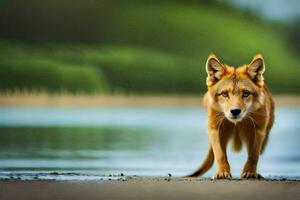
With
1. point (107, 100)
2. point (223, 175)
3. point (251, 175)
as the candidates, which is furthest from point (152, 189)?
point (107, 100)

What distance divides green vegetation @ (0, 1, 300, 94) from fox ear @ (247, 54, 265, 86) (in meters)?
0.90

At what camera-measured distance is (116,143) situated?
22.8 feet

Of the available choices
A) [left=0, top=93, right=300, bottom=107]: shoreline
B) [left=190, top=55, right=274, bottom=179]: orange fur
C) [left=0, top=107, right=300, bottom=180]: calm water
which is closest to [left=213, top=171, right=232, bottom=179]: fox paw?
[left=190, top=55, right=274, bottom=179]: orange fur

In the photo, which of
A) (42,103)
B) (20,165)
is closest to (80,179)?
(20,165)

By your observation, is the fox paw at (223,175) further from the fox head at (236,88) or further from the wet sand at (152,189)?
the fox head at (236,88)

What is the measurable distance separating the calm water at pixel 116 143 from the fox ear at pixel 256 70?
0.57 meters

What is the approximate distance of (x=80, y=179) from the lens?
6027 mm

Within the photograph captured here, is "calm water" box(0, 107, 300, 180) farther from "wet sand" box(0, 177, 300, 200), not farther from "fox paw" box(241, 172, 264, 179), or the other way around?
"wet sand" box(0, 177, 300, 200)

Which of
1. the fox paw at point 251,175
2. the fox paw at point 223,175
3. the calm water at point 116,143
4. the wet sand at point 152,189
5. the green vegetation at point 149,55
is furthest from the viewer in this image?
the green vegetation at point 149,55

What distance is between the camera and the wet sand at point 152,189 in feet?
17.8

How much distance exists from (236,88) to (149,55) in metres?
1.17

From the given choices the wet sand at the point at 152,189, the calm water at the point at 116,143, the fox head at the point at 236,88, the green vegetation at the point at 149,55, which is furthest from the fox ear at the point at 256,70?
the green vegetation at the point at 149,55

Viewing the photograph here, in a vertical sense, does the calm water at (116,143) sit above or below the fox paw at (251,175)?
above

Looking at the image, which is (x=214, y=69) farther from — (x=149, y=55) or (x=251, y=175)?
(x=149, y=55)
